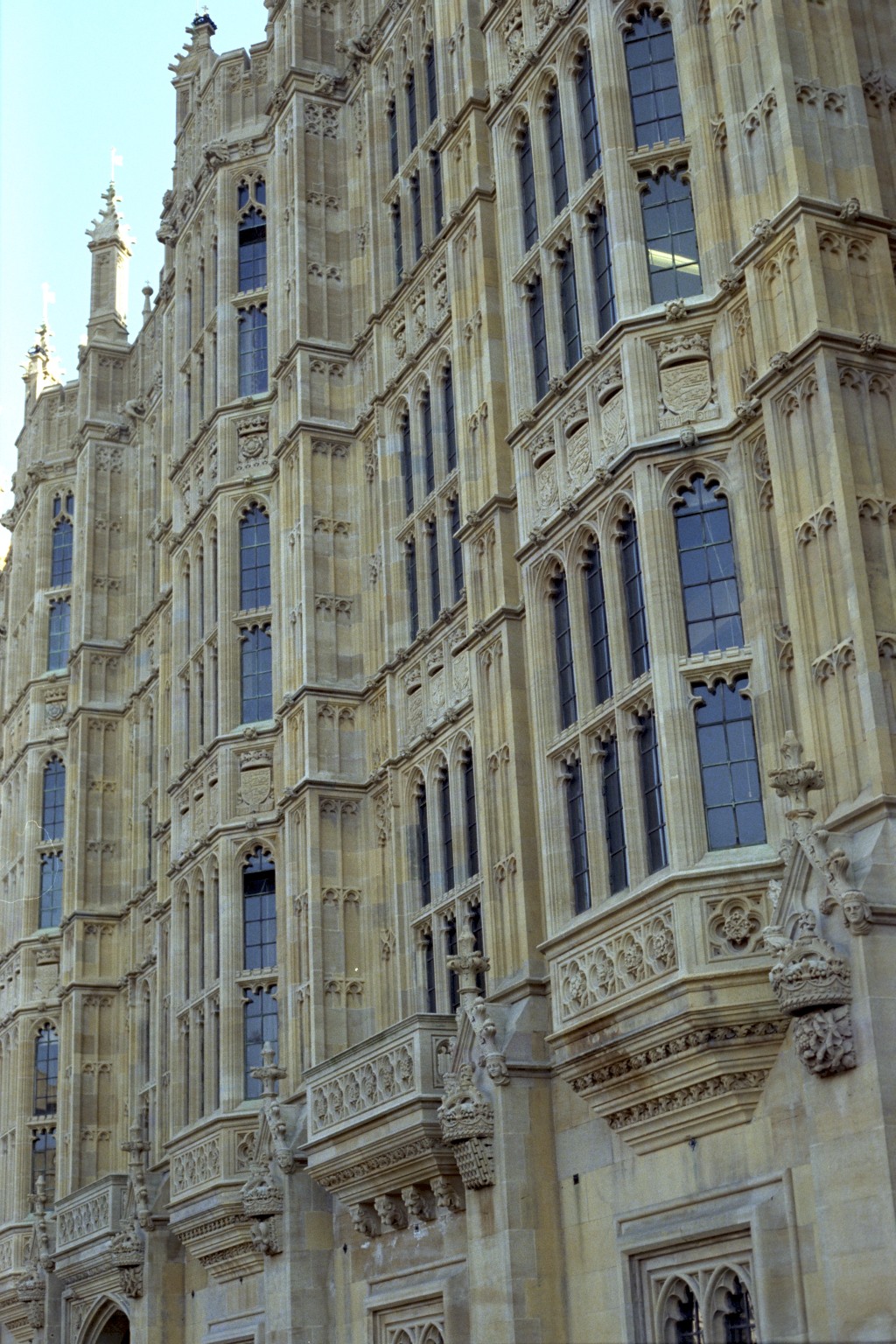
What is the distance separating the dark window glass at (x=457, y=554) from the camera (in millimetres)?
27797

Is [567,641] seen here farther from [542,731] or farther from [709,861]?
[709,861]

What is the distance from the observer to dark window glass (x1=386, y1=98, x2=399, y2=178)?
1305 inches

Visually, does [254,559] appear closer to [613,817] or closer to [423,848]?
[423,848]

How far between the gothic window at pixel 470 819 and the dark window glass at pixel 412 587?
3.24m

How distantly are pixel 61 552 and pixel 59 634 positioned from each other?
233 centimetres

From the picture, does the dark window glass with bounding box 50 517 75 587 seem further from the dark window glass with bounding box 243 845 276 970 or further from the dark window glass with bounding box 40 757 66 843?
the dark window glass with bounding box 243 845 276 970

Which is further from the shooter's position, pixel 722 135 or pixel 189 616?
pixel 189 616

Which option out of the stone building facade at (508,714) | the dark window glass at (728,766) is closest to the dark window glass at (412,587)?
the stone building facade at (508,714)

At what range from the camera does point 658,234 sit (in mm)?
22688

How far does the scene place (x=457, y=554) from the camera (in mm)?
28031

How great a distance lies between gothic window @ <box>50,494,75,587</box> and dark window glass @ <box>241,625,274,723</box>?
627 inches

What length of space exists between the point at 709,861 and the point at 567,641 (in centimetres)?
468

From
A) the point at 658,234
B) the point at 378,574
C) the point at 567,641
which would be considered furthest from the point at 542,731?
the point at 378,574

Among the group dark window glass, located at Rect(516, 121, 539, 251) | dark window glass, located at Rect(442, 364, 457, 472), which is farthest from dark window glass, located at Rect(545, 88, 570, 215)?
dark window glass, located at Rect(442, 364, 457, 472)
